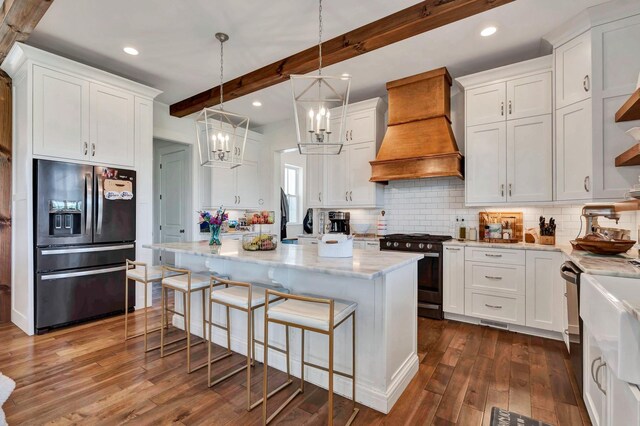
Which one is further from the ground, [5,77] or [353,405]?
[5,77]

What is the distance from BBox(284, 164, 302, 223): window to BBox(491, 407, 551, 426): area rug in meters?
5.74

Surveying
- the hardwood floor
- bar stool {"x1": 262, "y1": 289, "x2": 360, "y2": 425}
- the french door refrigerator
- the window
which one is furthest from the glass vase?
the window

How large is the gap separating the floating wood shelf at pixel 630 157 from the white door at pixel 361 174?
2511 mm

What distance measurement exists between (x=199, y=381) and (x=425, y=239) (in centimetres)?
277

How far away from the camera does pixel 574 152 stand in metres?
2.82

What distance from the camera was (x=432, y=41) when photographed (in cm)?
311

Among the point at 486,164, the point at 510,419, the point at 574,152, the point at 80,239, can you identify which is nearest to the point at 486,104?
the point at 486,164

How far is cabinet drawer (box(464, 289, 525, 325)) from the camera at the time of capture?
10.4 ft

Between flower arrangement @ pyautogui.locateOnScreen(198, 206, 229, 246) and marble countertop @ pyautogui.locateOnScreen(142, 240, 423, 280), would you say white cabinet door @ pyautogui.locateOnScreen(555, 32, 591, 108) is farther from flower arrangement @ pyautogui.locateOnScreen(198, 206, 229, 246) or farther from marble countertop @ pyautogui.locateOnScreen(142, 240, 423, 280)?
flower arrangement @ pyautogui.locateOnScreen(198, 206, 229, 246)

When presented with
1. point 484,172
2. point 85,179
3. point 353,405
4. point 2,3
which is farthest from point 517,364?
point 2,3

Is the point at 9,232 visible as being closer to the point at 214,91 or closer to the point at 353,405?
the point at 214,91

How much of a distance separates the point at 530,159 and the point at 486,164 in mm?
416

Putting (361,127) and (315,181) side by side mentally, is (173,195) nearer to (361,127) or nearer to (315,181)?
(315,181)

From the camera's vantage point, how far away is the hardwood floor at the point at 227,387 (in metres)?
1.88
